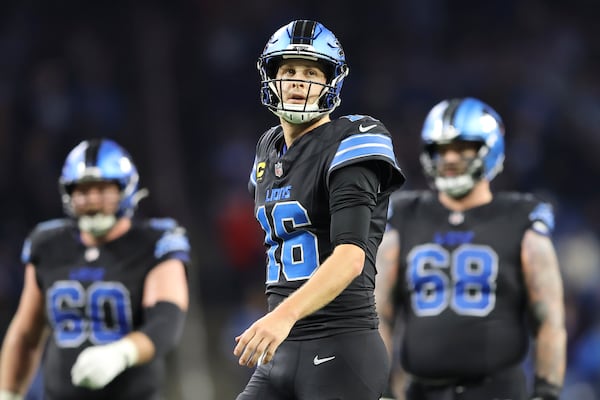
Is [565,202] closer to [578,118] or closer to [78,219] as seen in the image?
[578,118]

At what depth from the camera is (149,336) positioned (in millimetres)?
4582

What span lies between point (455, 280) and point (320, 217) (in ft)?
5.44

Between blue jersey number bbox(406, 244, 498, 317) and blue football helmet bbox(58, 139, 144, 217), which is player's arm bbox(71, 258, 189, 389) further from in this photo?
blue jersey number bbox(406, 244, 498, 317)

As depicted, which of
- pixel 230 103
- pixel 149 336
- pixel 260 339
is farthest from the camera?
pixel 230 103

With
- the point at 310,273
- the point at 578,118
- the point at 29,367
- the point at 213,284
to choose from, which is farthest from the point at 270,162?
the point at 578,118

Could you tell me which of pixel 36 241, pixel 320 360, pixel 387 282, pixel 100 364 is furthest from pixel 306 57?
pixel 36 241

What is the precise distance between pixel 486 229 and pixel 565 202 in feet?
16.1

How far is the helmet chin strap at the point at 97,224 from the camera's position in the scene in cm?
487

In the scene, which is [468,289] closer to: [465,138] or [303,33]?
[465,138]

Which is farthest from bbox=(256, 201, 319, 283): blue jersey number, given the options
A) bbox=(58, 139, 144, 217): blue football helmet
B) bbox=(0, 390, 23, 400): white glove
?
bbox=(0, 390, 23, 400): white glove

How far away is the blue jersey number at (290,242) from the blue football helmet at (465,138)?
1.73 meters

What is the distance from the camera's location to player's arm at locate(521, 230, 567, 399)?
15.2ft

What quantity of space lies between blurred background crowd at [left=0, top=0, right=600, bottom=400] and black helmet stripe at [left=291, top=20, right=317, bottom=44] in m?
5.56

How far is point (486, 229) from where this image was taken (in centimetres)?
480
